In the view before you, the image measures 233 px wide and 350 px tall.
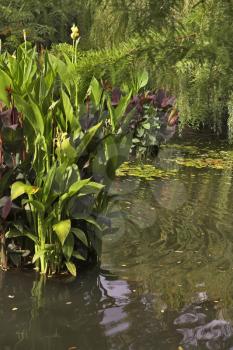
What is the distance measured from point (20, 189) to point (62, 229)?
33 cm

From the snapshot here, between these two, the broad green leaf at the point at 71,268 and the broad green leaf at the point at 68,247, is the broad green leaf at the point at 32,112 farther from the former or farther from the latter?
the broad green leaf at the point at 71,268

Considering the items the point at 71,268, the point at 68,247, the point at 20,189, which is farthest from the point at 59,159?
the point at 71,268

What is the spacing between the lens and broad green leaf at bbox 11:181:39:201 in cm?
283

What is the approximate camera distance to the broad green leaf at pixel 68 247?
2.98 m

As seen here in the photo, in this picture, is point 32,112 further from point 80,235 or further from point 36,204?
point 80,235

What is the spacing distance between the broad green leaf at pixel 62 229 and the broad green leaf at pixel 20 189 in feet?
0.84

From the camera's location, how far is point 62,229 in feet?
9.46

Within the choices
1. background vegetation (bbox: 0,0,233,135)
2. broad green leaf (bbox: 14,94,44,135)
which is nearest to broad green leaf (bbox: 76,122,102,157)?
broad green leaf (bbox: 14,94,44,135)

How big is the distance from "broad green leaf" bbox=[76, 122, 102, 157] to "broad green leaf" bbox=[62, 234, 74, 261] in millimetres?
503

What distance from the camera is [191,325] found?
256 centimetres

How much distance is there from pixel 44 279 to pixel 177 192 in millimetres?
3110

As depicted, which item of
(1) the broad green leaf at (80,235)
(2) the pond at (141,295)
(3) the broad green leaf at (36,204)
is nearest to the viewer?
(2) the pond at (141,295)

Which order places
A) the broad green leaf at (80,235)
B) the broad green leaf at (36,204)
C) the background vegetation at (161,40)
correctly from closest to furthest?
the background vegetation at (161,40)
the broad green leaf at (36,204)
the broad green leaf at (80,235)

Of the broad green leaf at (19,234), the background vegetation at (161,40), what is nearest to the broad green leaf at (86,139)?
the broad green leaf at (19,234)
